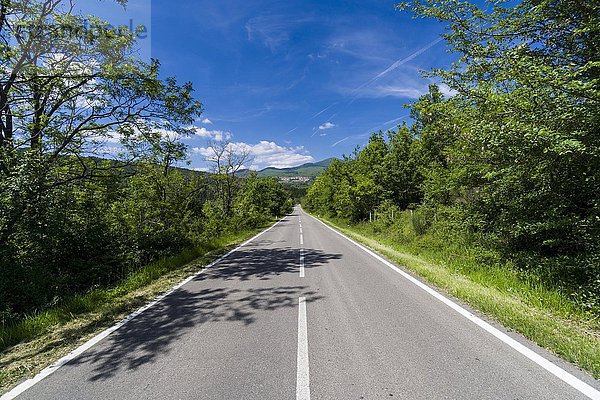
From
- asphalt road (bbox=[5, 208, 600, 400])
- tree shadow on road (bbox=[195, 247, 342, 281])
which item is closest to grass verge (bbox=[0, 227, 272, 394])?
asphalt road (bbox=[5, 208, 600, 400])

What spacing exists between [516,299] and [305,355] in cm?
419

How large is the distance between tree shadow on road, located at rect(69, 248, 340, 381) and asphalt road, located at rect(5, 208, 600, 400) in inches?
0.8

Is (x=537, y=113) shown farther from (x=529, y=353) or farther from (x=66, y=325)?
(x=66, y=325)

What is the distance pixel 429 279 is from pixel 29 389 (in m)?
6.84

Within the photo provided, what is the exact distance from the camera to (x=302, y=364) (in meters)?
3.01

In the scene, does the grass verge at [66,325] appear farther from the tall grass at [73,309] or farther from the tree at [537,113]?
the tree at [537,113]

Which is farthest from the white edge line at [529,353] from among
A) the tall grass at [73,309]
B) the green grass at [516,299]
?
the tall grass at [73,309]

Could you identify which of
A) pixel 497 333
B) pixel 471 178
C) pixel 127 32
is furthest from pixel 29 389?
pixel 471 178

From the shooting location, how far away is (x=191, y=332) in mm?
3928

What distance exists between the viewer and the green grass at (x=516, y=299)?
3.20m

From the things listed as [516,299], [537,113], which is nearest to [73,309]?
[516,299]

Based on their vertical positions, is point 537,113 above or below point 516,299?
above

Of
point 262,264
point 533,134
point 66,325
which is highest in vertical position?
point 533,134

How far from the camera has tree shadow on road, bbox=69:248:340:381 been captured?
326 cm
